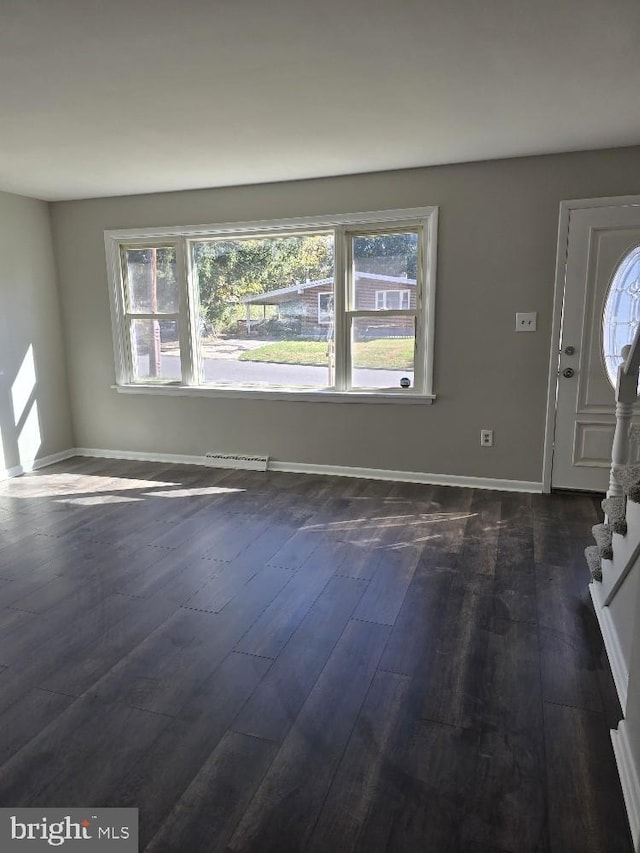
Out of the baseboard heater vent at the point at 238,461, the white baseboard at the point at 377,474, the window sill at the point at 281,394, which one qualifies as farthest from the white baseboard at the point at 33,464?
the baseboard heater vent at the point at 238,461

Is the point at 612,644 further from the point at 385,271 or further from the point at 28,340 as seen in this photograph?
the point at 28,340

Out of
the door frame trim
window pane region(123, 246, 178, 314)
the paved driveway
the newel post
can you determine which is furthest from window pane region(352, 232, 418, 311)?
the newel post

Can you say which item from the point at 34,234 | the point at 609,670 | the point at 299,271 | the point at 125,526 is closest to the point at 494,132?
the point at 299,271

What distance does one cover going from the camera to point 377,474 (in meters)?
4.54

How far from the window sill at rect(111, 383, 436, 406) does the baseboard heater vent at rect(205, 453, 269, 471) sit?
0.53 m

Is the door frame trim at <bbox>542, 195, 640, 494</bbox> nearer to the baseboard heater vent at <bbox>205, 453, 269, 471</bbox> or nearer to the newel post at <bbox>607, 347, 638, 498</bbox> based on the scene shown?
the newel post at <bbox>607, 347, 638, 498</bbox>

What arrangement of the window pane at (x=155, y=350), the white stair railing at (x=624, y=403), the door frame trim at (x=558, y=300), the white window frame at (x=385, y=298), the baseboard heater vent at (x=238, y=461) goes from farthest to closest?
the window pane at (x=155, y=350) < the baseboard heater vent at (x=238, y=461) < the white window frame at (x=385, y=298) < the door frame trim at (x=558, y=300) < the white stair railing at (x=624, y=403)

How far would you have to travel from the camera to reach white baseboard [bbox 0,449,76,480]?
4801mm

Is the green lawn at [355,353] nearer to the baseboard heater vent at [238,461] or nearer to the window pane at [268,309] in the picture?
the window pane at [268,309]

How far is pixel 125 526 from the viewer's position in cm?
362

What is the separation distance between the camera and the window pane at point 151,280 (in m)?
4.93

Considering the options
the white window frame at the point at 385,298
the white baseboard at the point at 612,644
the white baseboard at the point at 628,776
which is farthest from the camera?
the white window frame at the point at 385,298

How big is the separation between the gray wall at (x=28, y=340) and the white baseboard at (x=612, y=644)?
4.64m

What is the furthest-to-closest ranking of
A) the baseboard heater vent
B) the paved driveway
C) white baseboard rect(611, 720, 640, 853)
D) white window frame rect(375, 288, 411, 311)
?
1. the baseboard heater vent
2. the paved driveway
3. white window frame rect(375, 288, 411, 311)
4. white baseboard rect(611, 720, 640, 853)
